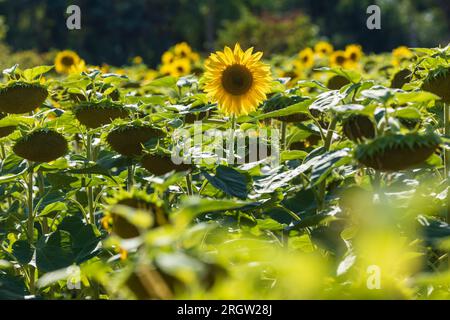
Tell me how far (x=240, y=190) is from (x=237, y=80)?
74cm

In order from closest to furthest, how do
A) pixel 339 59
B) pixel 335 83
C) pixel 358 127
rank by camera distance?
pixel 358 127 < pixel 335 83 < pixel 339 59

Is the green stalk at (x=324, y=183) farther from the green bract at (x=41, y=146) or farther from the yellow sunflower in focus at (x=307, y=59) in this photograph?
the yellow sunflower in focus at (x=307, y=59)

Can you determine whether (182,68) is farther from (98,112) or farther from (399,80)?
(98,112)

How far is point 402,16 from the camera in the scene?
3788cm

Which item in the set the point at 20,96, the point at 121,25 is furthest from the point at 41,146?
the point at 121,25

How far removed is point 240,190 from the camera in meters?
1.96

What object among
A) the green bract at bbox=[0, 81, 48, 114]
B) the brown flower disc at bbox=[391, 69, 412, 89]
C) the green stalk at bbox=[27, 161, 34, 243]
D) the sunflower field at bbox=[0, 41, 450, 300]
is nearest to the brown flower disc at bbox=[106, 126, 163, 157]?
the sunflower field at bbox=[0, 41, 450, 300]

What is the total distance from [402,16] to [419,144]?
37.7 metres

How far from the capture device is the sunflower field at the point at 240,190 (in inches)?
45.9

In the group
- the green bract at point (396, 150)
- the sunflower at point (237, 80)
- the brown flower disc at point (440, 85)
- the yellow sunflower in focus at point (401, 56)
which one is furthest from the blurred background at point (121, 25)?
the green bract at point (396, 150)

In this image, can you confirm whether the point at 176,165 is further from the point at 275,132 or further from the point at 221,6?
the point at 221,6

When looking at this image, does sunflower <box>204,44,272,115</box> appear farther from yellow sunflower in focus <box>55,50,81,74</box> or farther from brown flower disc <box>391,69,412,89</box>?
yellow sunflower in focus <box>55,50,81,74</box>

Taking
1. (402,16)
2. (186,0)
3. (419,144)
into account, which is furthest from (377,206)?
(402,16)
